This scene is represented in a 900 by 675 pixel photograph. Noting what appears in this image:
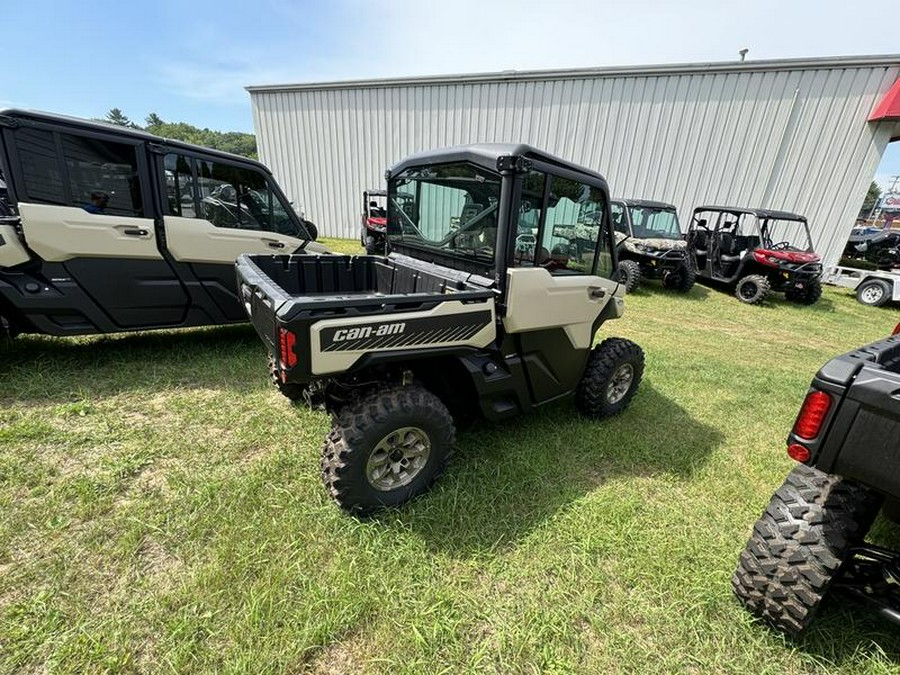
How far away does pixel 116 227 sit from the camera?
3.50 metres

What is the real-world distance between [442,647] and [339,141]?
646 inches

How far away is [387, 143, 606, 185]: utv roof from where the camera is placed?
221cm

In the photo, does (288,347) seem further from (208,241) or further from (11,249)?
(11,249)

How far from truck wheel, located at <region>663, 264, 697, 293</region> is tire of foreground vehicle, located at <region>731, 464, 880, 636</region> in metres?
8.38

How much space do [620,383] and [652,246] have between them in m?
6.61

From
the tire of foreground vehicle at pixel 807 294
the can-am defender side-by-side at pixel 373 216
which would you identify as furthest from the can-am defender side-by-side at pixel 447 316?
the tire of foreground vehicle at pixel 807 294

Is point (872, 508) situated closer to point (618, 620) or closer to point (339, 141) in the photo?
point (618, 620)

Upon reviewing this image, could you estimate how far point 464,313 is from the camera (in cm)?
224

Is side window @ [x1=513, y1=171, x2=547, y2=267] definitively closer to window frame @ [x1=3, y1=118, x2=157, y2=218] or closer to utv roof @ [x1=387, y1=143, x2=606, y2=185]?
utv roof @ [x1=387, y1=143, x2=606, y2=185]

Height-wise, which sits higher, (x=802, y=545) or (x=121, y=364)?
(x=802, y=545)

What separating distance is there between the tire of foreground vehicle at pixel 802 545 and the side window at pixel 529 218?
5.78 feet

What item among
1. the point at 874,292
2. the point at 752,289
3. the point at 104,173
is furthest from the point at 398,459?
the point at 874,292

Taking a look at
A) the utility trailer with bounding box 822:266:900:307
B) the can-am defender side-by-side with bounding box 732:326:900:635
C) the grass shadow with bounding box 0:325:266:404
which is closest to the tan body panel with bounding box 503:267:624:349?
the can-am defender side-by-side with bounding box 732:326:900:635

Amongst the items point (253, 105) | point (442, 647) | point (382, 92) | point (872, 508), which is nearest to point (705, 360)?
point (872, 508)
